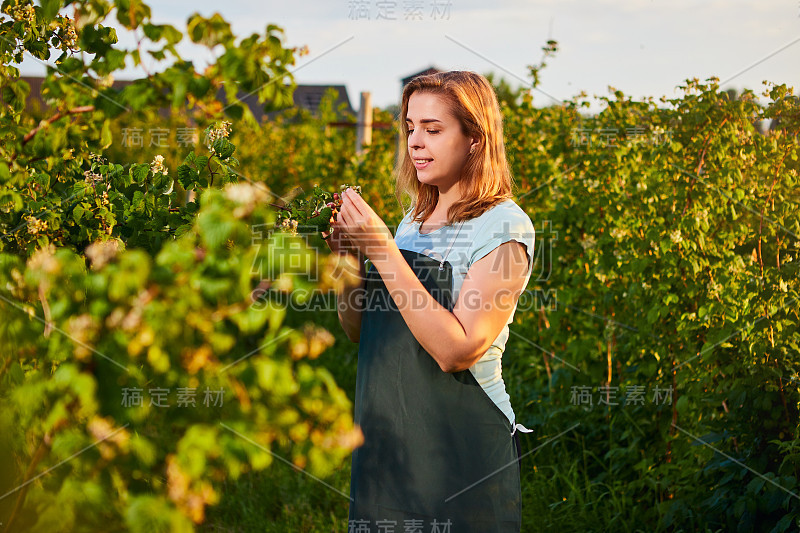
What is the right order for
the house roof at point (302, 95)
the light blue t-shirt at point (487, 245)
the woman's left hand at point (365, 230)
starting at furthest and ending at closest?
1. the house roof at point (302, 95)
2. the light blue t-shirt at point (487, 245)
3. the woman's left hand at point (365, 230)

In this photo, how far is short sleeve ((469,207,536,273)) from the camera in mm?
1488

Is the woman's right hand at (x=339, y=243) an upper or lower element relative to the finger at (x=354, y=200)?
lower

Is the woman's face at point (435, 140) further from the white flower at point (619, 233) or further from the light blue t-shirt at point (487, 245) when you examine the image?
the white flower at point (619, 233)

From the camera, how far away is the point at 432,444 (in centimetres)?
156

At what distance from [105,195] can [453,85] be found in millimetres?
849

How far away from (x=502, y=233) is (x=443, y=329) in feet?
0.85

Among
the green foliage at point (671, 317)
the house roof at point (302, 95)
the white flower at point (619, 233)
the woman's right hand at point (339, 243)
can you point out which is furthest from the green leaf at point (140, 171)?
the house roof at point (302, 95)

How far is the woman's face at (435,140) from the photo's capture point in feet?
5.39

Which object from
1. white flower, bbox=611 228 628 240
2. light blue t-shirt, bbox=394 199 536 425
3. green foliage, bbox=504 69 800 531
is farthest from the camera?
white flower, bbox=611 228 628 240

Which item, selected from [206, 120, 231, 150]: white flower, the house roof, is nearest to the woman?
[206, 120, 231, 150]: white flower

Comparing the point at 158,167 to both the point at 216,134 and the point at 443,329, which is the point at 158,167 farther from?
the point at 443,329

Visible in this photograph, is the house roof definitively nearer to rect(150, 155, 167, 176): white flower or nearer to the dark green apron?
rect(150, 155, 167, 176): white flower

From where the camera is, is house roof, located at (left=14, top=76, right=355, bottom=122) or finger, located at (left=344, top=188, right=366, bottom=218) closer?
finger, located at (left=344, top=188, right=366, bottom=218)

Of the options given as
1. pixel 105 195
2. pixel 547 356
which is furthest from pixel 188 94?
pixel 547 356
